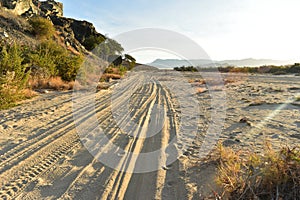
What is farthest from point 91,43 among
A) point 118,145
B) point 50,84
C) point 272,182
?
point 272,182

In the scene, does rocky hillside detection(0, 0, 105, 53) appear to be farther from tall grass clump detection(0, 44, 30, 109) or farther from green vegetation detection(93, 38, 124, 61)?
tall grass clump detection(0, 44, 30, 109)

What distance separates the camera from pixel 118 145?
4031mm

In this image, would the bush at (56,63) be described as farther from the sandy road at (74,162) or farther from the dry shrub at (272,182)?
the dry shrub at (272,182)

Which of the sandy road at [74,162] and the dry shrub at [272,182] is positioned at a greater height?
the dry shrub at [272,182]

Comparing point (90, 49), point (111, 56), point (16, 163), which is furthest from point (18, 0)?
point (16, 163)

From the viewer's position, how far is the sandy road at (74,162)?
265 cm

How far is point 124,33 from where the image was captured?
310 inches

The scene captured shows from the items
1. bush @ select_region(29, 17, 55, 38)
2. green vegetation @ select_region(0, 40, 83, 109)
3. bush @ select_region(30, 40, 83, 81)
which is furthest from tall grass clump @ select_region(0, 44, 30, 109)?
bush @ select_region(29, 17, 55, 38)

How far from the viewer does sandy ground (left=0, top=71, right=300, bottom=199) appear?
271 centimetres

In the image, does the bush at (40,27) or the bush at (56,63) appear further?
the bush at (40,27)

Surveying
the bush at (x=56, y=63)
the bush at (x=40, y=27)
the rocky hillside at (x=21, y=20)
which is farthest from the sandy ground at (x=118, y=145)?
the bush at (x=40, y=27)

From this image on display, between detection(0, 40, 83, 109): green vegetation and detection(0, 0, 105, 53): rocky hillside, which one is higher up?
detection(0, 0, 105, 53): rocky hillside

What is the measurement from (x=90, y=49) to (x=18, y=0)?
1546 cm

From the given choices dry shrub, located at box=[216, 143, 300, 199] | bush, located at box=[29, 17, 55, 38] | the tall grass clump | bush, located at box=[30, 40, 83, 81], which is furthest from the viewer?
bush, located at box=[29, 17, 55, 38]
